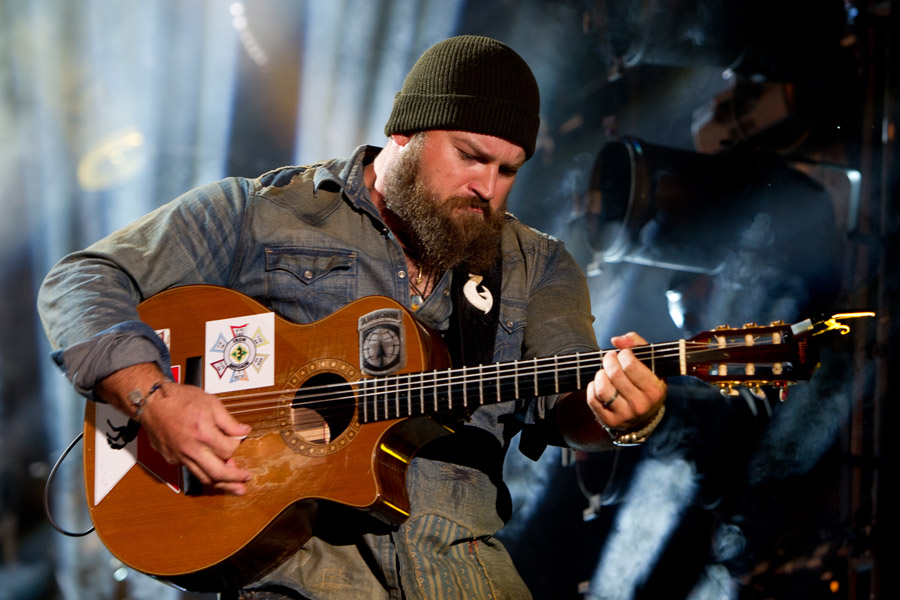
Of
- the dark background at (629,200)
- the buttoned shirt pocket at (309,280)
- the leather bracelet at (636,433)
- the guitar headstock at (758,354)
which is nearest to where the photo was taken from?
the guitar headstock at (758,354)

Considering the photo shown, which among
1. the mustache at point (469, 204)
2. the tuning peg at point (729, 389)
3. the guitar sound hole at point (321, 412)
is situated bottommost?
the guitar sound hole at point (321, 412)

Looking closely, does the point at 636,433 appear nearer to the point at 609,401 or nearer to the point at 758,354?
the point at 609,401

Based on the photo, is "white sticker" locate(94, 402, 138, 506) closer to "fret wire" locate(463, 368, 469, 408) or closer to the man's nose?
"fret wire" locate(463, 368, 469, 408)

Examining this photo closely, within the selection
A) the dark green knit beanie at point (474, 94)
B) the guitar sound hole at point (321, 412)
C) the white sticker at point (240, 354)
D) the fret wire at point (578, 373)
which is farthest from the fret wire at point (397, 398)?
the dark green knit beanie at point (474, 94)

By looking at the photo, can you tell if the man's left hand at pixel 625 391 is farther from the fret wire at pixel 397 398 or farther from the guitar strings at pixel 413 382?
the fret wire at pixel 397 398

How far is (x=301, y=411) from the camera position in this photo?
7.04 feet

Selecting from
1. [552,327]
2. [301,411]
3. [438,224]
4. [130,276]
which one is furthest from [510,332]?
[130,276]

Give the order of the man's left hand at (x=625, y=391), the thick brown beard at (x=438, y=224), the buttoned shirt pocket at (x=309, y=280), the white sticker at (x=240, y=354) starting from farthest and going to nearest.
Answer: the thick brown beard at (x=438, y=224) < the buttoned shirt pocket at (x=309, y=280) < the white sticker at (x=240, y=354) < the man's left hand at (x=625, y=391)

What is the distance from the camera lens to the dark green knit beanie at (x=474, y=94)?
2.53 metres

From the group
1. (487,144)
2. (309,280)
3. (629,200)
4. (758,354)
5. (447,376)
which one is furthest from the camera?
(629,200)

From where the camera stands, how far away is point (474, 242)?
2535 millimetres

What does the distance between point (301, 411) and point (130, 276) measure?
0.76 m

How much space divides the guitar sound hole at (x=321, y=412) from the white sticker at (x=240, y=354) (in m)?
0.13

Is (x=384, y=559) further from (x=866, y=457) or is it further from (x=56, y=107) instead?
(x=56, y=107)
